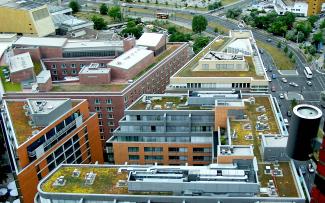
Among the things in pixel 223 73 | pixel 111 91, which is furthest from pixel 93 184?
pixel 223 73

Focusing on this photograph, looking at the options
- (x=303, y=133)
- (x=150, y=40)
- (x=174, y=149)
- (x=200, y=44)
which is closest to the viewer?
(x=303, y=133)

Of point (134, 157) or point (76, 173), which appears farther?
point (134, 157)

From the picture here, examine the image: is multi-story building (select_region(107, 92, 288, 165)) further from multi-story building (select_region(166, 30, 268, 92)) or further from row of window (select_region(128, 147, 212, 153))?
multi-story building (select_region(166, 30, 268, 92))

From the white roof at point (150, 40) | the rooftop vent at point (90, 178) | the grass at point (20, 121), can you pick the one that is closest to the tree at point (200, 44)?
the white roof at point (150, 40)

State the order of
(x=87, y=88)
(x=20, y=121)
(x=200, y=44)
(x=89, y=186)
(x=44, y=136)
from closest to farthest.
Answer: (x=89, y=186) → (x=44, y=136) → (x=20, y=121) → (x=87, y=88) → (x=200, y=44)

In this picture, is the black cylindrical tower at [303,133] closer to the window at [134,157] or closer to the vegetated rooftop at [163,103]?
the vegetated rooftop at [163,103]

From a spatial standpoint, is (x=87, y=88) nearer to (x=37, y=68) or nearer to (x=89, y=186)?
(x=37, y=68)

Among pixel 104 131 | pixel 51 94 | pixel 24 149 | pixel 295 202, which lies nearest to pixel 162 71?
pixel 104 131
